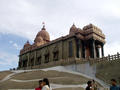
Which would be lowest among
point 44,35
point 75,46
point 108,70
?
point 108,70

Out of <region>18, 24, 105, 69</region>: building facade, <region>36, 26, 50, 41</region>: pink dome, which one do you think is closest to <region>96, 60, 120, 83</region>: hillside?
<region>18, 24, 105, 69</region>: building facade

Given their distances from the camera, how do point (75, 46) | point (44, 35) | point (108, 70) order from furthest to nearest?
point (44, 35)
point (75, 46)
point (108, 70)

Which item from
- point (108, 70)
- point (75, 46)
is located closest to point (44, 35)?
point (75, 46)

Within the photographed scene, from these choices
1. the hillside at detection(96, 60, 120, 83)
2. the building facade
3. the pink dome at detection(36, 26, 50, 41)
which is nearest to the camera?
the hillside at detection(96, 60, 120, 83)

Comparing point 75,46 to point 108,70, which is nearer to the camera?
point 108,70

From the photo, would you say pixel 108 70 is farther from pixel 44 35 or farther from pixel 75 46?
pixel 44 35

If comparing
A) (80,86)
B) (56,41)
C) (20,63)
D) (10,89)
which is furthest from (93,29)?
(20,63)

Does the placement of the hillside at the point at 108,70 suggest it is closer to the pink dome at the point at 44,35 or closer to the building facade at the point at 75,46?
the building facade at the point at 75,46

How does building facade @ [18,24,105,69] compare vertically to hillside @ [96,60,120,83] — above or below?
above

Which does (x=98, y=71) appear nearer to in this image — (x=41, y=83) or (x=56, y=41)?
(x=56, y=41)

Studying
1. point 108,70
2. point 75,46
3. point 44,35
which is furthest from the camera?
point 44,35

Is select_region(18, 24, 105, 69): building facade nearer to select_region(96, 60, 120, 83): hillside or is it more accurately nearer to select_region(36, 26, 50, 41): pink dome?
select_region(36, 26, 50, 41): pink dome

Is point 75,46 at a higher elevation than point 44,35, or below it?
below

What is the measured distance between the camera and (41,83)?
4953 mm
